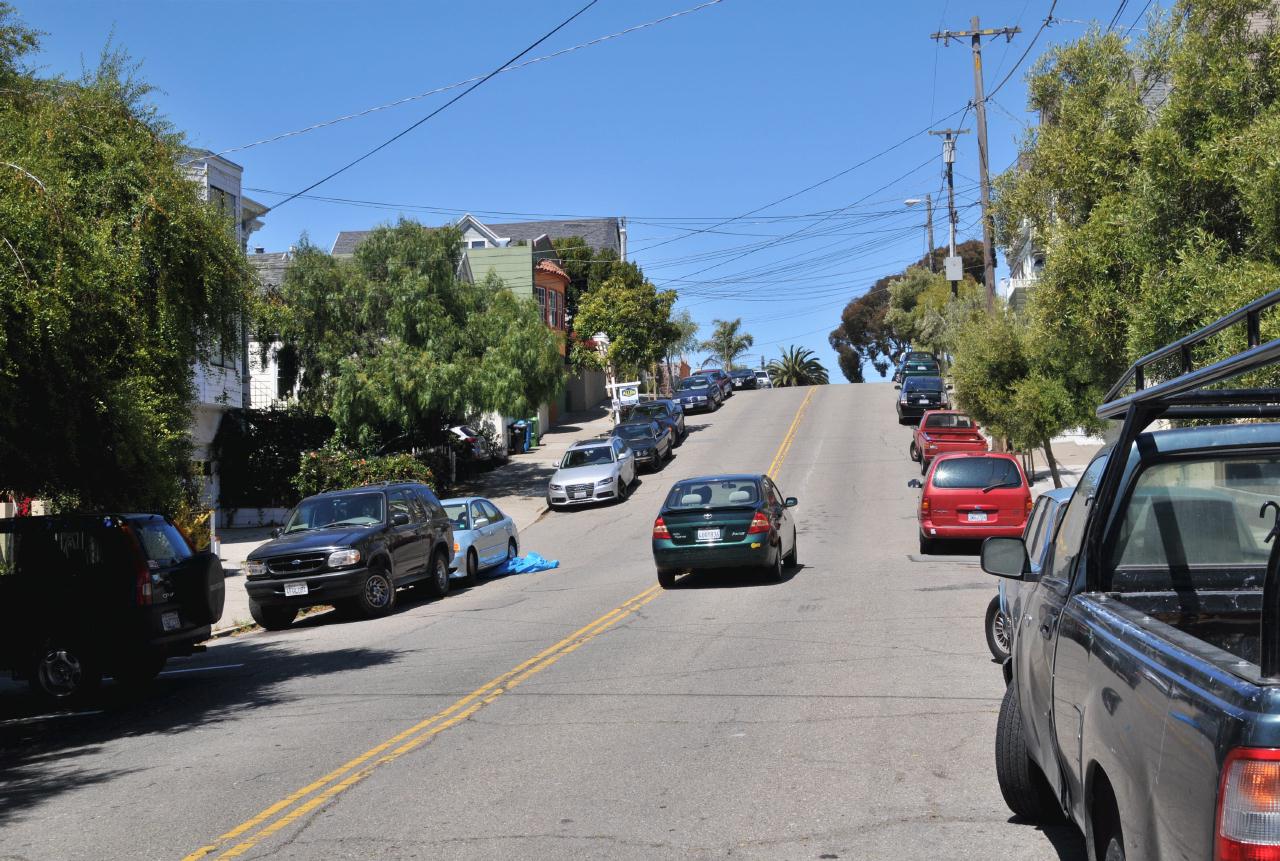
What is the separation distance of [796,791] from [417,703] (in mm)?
4176

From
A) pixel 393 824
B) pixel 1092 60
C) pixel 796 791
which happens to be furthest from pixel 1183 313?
pixel 393 824

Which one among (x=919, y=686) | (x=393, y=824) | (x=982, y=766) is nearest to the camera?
(x=393, y=824)

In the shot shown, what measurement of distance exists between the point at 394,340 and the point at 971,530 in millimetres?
18070

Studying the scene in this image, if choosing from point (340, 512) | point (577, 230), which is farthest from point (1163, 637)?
point (577, 230)

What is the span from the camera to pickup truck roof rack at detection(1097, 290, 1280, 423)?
292 centimetres

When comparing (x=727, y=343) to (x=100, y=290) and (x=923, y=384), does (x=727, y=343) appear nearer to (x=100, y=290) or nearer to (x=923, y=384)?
(x=923, y=384)

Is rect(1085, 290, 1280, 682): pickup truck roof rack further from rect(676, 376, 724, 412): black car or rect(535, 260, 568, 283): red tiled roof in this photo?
rect(535, 260, 568, 283): red tiled roof

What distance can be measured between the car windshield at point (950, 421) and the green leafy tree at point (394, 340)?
11722mm

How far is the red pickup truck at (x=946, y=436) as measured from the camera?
3388 cm

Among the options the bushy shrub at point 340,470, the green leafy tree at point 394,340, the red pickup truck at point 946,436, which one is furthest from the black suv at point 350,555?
the red pickup truck at point 946,436

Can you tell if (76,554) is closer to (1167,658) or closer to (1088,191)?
(1167,658)

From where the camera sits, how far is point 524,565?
23109 mm

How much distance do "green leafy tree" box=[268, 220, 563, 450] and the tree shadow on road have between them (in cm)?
1755

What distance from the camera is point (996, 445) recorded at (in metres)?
38.3
